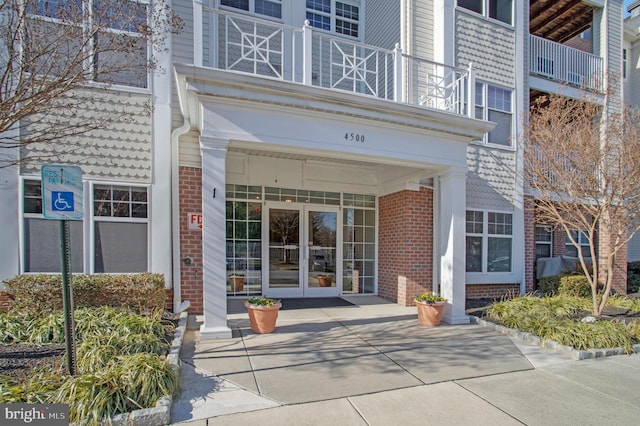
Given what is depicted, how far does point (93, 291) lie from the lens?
551cm

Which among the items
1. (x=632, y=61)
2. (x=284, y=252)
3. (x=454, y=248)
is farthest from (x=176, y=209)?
(x=632, y=61)

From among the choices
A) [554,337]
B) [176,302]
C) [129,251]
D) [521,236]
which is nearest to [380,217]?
[521,236]

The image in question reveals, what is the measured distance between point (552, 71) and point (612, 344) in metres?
8.32

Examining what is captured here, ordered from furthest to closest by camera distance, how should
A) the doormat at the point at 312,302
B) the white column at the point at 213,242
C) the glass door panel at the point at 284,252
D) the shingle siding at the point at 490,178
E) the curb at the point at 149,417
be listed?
1. the shingle siding at the point at 490,178
2. the glass door panel at the point at 284,252
3. the doormat at the point at 312,302
4. the white column at the point at 213,242
5. the curb at the point at 149,417

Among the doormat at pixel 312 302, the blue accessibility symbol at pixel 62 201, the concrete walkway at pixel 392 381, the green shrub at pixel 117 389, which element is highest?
the blue accessibility symbol at pixel 62 201

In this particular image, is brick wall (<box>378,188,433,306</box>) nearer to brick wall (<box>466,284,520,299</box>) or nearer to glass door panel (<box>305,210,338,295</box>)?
brick wall (<box>466,284,520,299</box>)

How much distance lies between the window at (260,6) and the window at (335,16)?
91 cm

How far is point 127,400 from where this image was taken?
10.3 feet

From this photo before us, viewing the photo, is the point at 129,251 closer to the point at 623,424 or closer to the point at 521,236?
the point at 623,424

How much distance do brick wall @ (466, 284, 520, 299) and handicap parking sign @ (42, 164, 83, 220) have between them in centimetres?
828

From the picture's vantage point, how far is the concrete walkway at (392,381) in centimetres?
332

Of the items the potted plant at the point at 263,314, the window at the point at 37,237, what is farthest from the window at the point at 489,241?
the window at the point at 37,237

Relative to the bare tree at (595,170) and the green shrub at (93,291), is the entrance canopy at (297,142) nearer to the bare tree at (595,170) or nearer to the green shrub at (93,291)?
the green shrub at (93,291)

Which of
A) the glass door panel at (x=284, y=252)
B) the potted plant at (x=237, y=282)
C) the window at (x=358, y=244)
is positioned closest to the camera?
the potted plant at (x=237, y=282)
